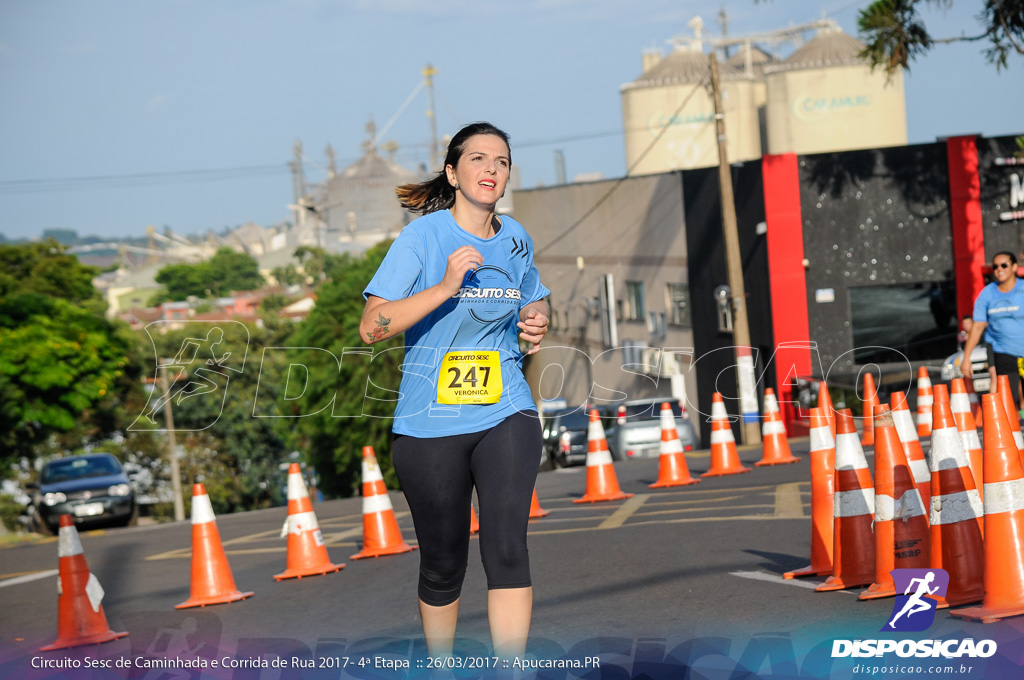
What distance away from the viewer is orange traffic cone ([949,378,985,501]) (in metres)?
6.71

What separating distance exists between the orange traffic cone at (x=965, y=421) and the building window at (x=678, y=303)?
2906 centimetres

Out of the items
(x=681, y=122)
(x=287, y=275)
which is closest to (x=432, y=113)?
(x=287, y=275)

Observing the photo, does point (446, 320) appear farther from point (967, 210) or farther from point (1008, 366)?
point (967, 210)

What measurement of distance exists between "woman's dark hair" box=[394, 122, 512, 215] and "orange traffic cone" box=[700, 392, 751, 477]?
9.68 meters

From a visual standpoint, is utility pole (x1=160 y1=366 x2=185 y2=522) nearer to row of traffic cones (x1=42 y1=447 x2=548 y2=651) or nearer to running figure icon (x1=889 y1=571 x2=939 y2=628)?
row of traffic cones (x1=42 y1=447 x2=548 y2=651)

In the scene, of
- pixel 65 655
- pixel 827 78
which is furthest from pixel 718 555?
pixel 827 78

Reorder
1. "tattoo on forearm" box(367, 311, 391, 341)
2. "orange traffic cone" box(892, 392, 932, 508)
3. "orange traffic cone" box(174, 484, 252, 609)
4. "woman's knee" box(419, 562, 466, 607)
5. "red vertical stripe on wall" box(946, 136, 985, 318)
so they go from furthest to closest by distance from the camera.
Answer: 1. "red vertical stripe on wall" box(946, 136, 985, 318)
2. "orange traffic cone" box(174, 484, 252, 609)
3. "orange traffic cone" box(892, 392, 932, 508)
4. "woman's knee" box(419, 562, 466, 607)
5. "tattoo on forearm" box(367, 311, 391, 341)

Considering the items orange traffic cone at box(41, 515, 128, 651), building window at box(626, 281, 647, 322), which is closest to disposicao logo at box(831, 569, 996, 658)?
orange traffic cone at box(41, 515, 128, 651)

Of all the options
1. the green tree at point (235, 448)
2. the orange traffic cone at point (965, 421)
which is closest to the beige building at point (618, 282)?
the green tree at point (235, 448)

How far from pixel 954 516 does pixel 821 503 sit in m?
1.43

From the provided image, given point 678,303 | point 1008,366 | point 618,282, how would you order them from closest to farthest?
point 1008,366 < point 678,303 < point 618,282

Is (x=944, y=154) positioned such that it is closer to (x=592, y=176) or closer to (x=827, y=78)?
(x=827, y=78)

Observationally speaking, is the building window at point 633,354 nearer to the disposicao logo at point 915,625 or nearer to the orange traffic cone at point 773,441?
the orange traffic cone at point 773,441

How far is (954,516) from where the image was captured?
5.32m
